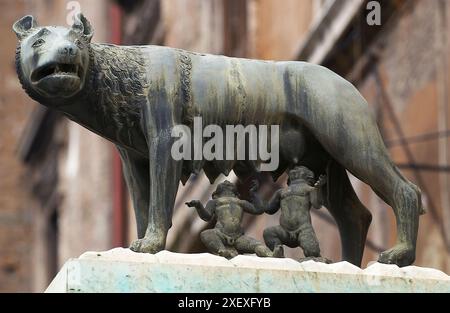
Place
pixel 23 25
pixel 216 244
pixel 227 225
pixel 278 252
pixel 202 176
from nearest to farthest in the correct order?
→ 1. pixel 278 252
2. pixel 216 244
3. pixel 227 225
4. pixel 23 25
5. pixel 202 176

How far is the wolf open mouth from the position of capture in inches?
461

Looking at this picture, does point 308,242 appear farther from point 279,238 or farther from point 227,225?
point 227,225

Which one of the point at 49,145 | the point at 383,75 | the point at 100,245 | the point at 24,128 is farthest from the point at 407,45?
the point at 24,128

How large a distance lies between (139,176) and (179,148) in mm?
438

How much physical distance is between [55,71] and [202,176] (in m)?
12.4

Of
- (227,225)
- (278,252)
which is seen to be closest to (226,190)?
(227,225)

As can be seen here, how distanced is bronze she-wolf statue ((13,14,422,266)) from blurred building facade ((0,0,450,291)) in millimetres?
2728

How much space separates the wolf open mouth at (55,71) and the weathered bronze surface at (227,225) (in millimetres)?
930

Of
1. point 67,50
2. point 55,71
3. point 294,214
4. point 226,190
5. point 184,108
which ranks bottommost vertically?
point 294,214

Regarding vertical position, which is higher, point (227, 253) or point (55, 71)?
point (55, 71)

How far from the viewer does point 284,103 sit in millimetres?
12188

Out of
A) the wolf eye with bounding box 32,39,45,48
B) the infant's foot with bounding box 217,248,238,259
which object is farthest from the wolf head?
the infant's foot with bounding box 217,248,238,259

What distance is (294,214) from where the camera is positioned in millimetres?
12016

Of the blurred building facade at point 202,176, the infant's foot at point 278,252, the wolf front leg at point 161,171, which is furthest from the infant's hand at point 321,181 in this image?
the blurred building facade at point 202,176
